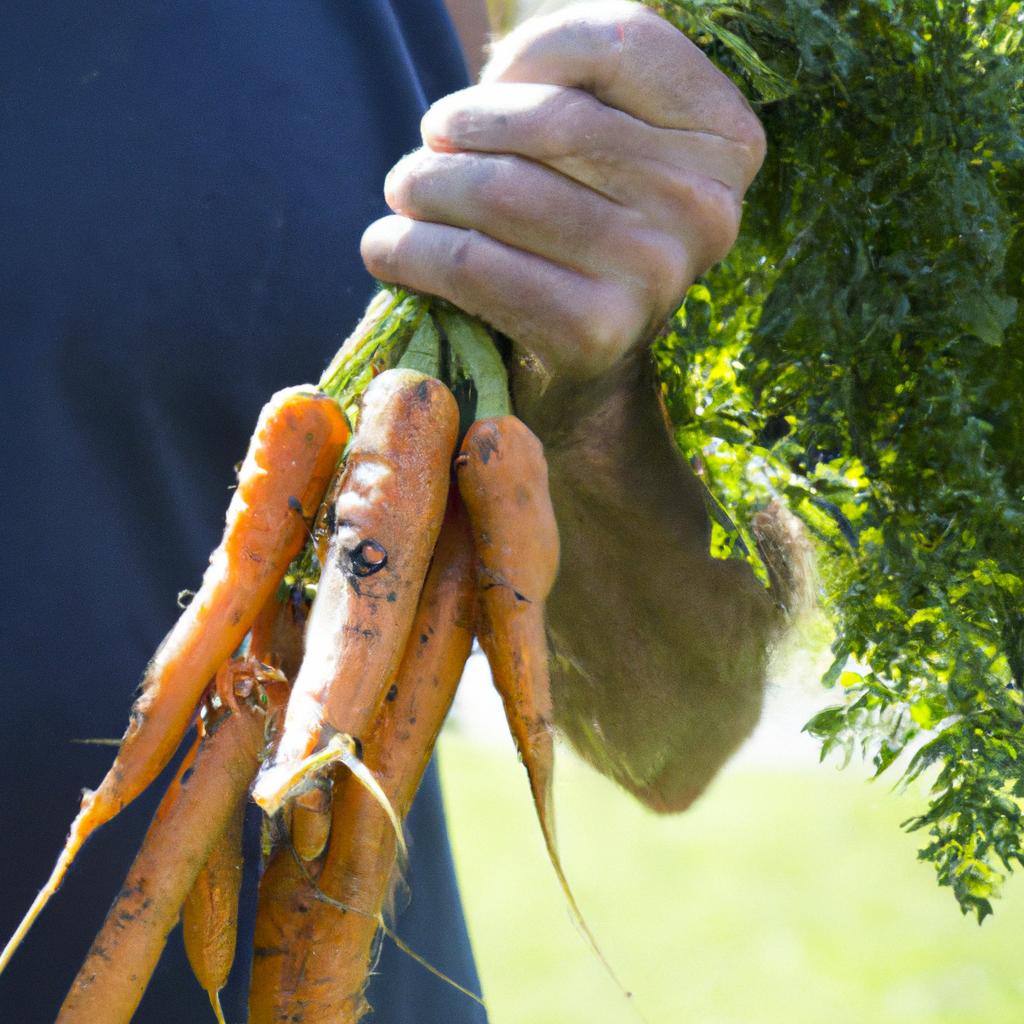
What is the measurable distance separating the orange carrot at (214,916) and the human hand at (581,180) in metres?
0.49

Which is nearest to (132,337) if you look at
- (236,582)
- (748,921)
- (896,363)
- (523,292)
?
(236,582)

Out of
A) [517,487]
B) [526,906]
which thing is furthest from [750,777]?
[517,487]

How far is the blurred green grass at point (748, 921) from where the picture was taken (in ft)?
13.0

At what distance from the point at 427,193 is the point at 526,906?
4.34m

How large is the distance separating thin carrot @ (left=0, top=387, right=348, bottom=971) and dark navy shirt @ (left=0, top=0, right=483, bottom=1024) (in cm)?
18

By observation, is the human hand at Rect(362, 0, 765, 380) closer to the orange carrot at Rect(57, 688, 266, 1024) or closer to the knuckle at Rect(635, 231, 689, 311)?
the knuckle at Rect(635, 231, 689, 311)

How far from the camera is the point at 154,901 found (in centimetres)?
86

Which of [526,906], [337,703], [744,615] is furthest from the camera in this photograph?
[526,906]

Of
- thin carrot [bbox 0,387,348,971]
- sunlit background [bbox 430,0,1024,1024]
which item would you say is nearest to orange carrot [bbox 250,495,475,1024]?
thin carrot [bbox 0,387,348,971]

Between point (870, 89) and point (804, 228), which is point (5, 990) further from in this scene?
point (870, 89)

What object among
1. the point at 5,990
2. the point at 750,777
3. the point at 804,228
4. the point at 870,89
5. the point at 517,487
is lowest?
the point at 750,777

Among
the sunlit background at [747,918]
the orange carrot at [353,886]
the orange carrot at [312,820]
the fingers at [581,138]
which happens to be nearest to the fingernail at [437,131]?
the fingers at [581,138]

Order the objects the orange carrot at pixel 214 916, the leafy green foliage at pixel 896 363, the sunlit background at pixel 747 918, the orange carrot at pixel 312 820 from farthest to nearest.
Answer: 1. the sunlit background at pixel 747 918
2. the leafy green foliage at pixel 896 363
3. the orange carrot at pixel 214 916
4. the orange carrot at pixel 312 820

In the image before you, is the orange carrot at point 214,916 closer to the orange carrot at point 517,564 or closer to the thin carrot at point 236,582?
the thin carrot at point 236,582
